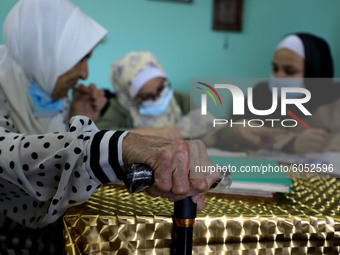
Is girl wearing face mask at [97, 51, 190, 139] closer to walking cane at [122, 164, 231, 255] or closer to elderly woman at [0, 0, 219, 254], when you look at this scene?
elderly woman at [0, 0, 219, 254]

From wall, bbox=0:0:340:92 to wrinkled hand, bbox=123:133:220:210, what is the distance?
8.06 ft

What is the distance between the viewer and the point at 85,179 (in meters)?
0.56

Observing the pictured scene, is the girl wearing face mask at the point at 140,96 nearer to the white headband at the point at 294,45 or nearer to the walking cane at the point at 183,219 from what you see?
the white headband at the point at 294,45

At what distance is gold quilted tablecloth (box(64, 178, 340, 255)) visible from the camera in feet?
1.80

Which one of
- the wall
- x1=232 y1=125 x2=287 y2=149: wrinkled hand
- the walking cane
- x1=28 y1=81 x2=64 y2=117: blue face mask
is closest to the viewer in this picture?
the walking cane

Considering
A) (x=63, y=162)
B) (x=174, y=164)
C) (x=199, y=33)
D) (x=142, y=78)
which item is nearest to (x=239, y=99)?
(x=174, y=164)

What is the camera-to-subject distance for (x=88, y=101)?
1.63m

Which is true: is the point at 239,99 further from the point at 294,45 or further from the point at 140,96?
the point at 294,45

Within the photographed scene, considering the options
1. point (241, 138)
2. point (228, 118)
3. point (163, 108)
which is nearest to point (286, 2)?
point (163, 108)

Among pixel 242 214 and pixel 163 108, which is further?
pixel 163 108

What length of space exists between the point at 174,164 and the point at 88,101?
1.19m

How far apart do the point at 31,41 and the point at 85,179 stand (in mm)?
859

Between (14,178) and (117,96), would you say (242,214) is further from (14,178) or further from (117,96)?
(117,96)

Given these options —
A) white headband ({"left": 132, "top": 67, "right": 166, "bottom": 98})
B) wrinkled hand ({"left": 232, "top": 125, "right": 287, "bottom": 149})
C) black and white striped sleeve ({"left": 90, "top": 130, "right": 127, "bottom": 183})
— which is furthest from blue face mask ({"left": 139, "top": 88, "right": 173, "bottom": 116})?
black and white striped sleeve ({"left": 90, "top": 130, "right": 127, "bottom": 183})
